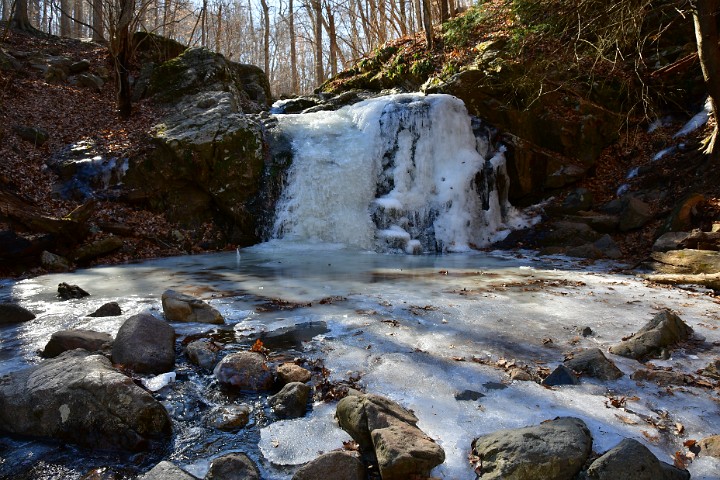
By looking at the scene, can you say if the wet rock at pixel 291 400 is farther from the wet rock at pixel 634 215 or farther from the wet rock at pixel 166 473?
the wet rock at pixel 634 215

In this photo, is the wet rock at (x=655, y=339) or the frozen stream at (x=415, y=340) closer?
the frozen stream at (x=415, y=340)

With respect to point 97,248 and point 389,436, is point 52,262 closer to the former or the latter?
point 97,248

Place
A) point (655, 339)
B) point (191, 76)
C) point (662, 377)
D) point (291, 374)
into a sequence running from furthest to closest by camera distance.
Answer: point (191, 76), point (655, 339), point (291, 374), point (662, 377)

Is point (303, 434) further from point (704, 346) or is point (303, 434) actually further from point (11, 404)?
point (704, 346)

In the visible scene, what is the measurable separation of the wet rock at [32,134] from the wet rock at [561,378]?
40.0ft

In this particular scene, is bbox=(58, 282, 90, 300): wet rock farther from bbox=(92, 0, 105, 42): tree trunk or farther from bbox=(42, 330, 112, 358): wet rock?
bbox=(92, 0, 105, 42): tree trunk

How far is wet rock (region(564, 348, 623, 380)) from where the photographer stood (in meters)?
3.56

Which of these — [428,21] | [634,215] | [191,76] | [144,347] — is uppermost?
[428,21]

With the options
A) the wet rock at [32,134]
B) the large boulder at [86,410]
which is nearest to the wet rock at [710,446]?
the large boulder at [86,410]

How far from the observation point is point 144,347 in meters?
3.93

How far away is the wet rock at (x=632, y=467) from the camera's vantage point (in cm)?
236

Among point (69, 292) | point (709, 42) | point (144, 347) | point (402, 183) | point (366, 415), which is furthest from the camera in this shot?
point (402, 183)

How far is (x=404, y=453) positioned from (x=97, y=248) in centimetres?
847

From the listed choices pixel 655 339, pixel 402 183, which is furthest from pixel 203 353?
pixel 402 183
